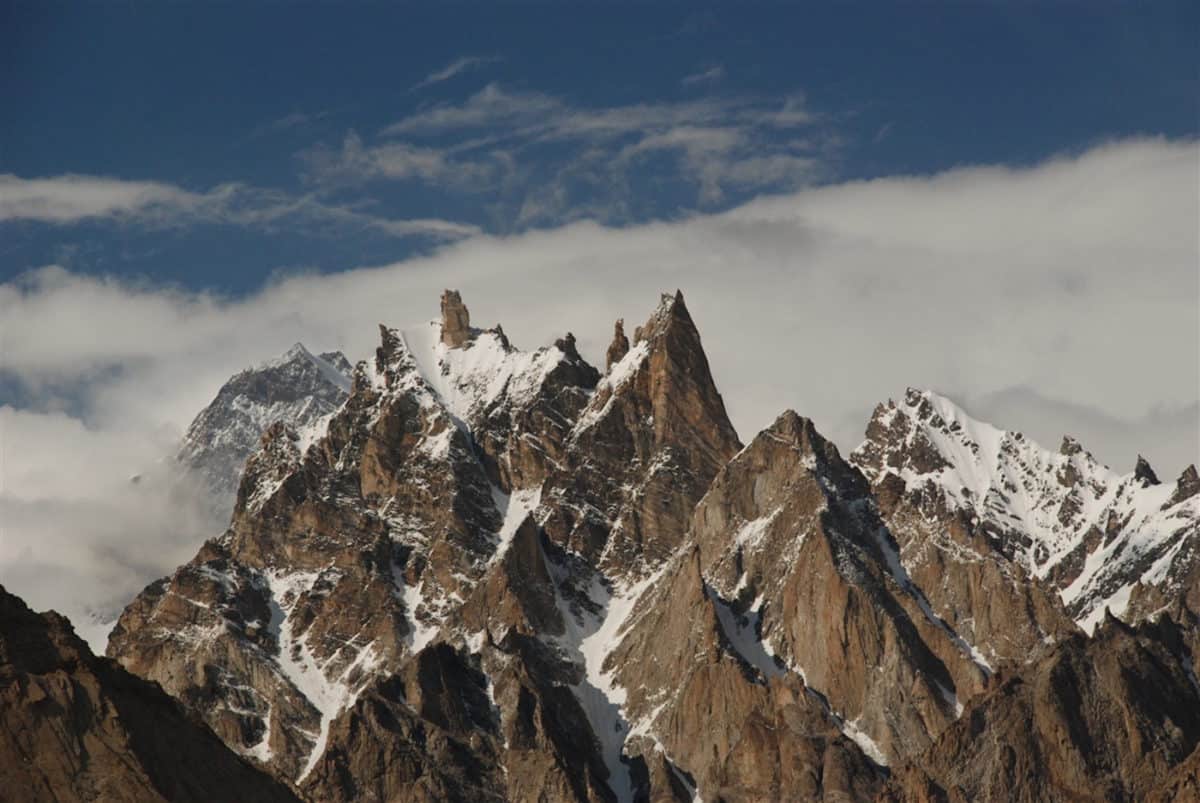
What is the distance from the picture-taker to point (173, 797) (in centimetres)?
16788

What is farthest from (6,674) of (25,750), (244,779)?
(244,779)

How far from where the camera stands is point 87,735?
6609 inches

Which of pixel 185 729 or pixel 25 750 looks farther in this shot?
pixel 185 729

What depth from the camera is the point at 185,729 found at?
580ft

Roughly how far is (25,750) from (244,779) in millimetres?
16705

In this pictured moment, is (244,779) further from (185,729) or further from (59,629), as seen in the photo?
(59,629)

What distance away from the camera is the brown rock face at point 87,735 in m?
165

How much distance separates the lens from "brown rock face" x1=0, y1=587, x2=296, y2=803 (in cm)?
16462

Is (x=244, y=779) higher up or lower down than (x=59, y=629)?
lower down

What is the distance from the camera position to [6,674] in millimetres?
168750

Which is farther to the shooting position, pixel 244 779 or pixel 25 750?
pixel 244 779

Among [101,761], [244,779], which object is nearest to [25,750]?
[101,761]

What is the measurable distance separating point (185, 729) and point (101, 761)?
34.7 ft

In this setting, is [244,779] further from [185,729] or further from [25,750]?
[25,750]
